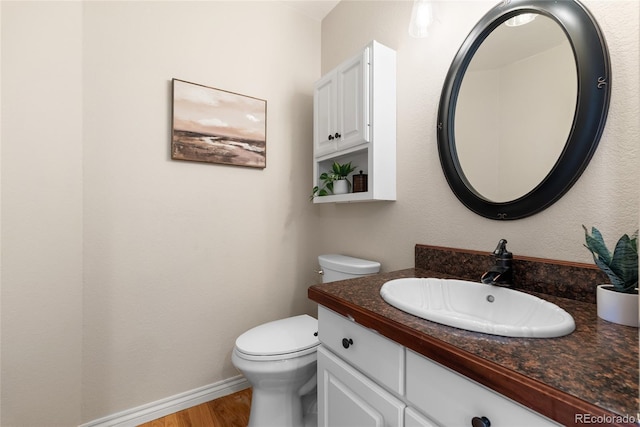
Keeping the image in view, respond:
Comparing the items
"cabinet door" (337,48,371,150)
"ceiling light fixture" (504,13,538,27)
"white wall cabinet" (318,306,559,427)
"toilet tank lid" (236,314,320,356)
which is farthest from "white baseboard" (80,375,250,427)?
"ceiling light fixture" (504,13,538,27)

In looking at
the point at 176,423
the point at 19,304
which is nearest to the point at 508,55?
the point at 19,304

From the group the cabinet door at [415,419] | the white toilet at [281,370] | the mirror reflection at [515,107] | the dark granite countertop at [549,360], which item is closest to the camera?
the dark granite countertop at [549,360]

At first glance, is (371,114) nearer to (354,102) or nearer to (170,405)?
(354,102)

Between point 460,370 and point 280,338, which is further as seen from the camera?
point 280,338

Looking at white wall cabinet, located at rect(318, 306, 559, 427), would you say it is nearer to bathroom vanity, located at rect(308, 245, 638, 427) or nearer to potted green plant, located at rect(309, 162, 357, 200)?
bathroom vanity, located at rect(308, 245, 638, 427)

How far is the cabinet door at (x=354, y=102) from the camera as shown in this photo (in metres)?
1.42

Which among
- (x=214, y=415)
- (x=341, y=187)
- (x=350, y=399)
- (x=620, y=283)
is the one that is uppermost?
(x=341, y=187)

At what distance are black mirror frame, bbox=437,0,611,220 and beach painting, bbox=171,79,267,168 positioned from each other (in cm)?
123

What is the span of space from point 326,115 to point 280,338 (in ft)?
4.08

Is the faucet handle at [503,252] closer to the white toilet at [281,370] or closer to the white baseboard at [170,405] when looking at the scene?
the white toilet at [281,370]

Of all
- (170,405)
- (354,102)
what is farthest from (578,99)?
(170,405)

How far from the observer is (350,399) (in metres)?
0.85

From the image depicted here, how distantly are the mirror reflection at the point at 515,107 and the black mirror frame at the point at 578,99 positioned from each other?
0.02 m

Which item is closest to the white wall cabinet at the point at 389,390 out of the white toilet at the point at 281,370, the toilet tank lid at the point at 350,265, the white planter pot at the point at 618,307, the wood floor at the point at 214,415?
the white toilet at the point at 281,370
